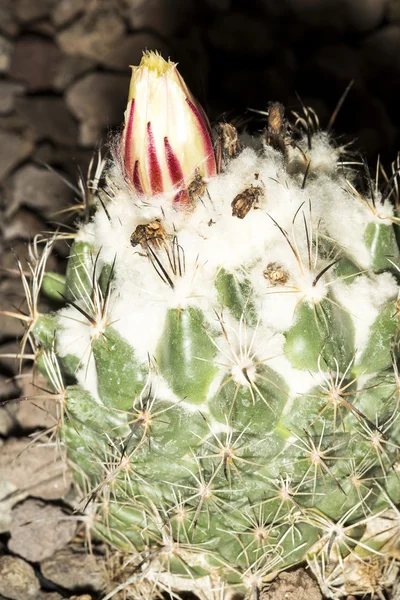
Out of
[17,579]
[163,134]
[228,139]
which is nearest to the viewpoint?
[163,134]

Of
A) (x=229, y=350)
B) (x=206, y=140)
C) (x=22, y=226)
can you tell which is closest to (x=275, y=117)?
(x=206, y=140)

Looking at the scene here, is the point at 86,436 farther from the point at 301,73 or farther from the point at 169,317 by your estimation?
the point at 301,73

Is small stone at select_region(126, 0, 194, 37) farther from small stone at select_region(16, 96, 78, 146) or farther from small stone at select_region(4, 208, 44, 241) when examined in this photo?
small stone at select_region(4, 208, 44, 241)

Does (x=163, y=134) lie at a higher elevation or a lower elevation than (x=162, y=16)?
lower

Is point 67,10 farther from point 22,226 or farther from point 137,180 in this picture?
point 137,180

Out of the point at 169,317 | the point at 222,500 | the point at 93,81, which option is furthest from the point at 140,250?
the point at 93,81

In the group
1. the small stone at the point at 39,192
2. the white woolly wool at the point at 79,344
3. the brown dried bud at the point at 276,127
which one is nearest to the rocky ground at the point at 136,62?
the small stone at the point at 39,192

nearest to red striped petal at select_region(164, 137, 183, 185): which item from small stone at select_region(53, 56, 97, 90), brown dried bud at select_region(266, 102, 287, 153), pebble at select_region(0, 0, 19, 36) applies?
brown dried bud at select_region(266, 102, 287, 153)

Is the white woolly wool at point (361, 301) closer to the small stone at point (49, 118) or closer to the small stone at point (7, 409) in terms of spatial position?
the small stone at point (7, 409)
